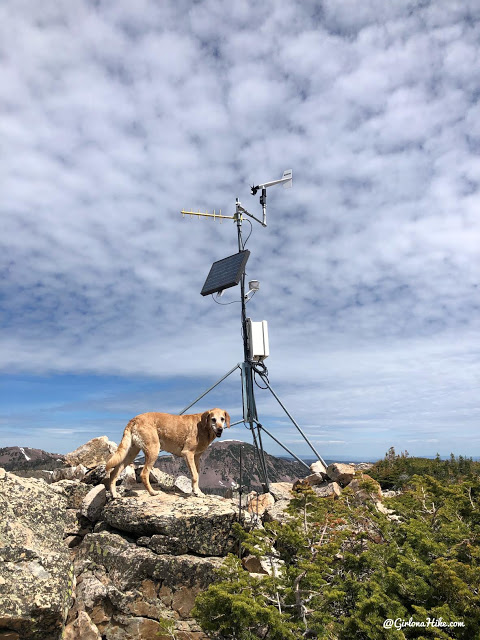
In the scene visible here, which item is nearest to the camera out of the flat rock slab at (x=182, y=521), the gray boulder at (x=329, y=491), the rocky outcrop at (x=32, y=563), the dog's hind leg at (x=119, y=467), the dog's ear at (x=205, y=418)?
the rocky outcrop at (x=32, y=563)

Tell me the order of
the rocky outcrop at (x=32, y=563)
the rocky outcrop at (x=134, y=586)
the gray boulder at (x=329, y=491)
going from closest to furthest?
the rocky outcrop at (x=32, y=563), the rocky outcrop at (x=134, y=586), the gray boulder at (x=329, y=491)

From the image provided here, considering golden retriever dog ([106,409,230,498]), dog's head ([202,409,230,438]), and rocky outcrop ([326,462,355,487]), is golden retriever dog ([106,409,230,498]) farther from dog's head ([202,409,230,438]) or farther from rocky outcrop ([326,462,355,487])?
rocky outcrop ([326,462,355,487])

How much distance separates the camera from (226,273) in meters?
13.0

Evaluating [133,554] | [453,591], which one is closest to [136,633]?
[133,554]

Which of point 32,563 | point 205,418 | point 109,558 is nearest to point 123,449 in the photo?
point 205,418

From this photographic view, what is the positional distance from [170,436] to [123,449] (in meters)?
1.03

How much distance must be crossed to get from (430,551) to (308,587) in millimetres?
2116

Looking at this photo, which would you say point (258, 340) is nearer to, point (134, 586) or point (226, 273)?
point (226, 273)

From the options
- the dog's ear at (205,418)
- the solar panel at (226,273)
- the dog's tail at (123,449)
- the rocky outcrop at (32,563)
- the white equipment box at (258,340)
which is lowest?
the rocky outcrop at (32,563)

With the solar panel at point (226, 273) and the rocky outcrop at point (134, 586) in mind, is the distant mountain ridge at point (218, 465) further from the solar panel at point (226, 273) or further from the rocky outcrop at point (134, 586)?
the solar panel at point (226, 273)

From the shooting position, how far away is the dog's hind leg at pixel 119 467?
889 cm

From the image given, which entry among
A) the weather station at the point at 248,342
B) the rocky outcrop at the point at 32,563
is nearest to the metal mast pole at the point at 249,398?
the weather station at the point at 248,342

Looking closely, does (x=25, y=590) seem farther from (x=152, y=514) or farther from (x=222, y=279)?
(x=222, y=279)

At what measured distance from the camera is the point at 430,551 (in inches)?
267
